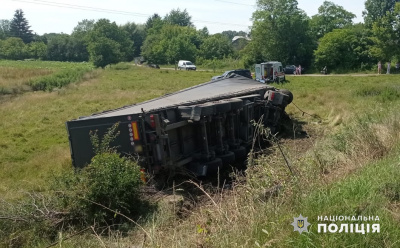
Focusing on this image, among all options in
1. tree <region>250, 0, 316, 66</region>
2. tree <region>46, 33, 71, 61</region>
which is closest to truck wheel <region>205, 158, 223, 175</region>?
tree <region>250, 0, 316, 66</region>

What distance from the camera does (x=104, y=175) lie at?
639 cm

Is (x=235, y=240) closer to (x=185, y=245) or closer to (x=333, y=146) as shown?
(x=185, y=245)

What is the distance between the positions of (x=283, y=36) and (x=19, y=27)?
87.9 m

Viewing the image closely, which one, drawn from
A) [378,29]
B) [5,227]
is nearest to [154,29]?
[378,29]

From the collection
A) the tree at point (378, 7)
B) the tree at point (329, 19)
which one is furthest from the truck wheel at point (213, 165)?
the tree at point (378, 7)

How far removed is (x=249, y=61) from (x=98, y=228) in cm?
5178

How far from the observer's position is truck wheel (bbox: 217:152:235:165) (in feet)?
30.7

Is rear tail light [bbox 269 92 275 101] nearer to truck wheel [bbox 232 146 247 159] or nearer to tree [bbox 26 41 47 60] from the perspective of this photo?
truck wheel [bbox 232 146 247 159]

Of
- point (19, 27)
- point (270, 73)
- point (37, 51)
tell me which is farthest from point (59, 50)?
point (270, 73)

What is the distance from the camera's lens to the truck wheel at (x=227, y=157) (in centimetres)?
936

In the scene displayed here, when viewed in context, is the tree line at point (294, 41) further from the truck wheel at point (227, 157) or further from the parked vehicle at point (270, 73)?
the truck wheel at point (227, 157)

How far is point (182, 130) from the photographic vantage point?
875 centimetres

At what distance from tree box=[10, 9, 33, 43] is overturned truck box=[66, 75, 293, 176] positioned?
117545 mm

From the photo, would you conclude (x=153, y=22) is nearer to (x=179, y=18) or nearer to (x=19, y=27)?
(x=179, y=18)
